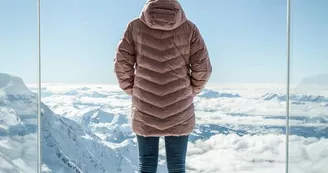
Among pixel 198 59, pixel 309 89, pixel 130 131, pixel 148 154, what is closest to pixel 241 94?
pixel 309 89

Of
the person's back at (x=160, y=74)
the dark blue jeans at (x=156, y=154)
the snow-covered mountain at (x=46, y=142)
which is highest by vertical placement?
the person's back at (x=160, y=74)

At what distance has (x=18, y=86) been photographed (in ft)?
8.06

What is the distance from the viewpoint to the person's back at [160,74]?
1.78 meters

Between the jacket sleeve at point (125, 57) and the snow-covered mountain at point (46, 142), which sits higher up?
the jacket sleeve at point (125, 57)

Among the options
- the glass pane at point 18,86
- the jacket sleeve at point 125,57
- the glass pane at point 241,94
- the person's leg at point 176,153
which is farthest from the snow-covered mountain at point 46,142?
the person's leg at point 176,153

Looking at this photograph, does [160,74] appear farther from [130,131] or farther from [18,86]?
[130,131]

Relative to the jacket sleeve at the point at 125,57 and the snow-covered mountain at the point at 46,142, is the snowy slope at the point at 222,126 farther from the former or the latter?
the jacket sleeve at the point at 125,57

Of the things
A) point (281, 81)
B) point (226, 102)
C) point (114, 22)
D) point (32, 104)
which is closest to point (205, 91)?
point (226, 102)

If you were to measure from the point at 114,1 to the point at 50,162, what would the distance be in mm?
1036

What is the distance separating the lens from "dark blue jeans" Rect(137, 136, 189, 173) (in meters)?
1.79

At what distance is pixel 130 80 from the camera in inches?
72.9

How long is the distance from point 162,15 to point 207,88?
1.10 meters

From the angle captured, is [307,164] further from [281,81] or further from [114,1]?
[114,1]

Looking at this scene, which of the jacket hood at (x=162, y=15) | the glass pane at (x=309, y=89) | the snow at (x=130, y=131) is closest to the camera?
the jacket hood at (x=162, y=15)
